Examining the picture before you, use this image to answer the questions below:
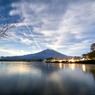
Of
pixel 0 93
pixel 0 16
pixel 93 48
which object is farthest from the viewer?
pixel 93 48

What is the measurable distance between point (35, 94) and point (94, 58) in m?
111

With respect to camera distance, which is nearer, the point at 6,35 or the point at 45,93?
the point at 6,35

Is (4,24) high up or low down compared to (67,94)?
up

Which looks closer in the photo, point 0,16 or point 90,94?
point 0,16

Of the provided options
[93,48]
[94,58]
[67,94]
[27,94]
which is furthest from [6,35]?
[94,58]

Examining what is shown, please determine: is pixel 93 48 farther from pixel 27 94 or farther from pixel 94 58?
pixel 27 94

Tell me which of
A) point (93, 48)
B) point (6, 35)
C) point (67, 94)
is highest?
point (93, 48)

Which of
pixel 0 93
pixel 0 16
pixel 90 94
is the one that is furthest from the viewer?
pixel 0 93

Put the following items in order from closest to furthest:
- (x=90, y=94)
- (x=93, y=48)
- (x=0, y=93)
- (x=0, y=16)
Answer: (x=0, y=16) < (x=90, y=94) < (x=0, y=93) < (x=93, y=48)

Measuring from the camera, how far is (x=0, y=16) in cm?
728

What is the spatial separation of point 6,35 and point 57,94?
324 inches

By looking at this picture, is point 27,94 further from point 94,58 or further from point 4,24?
point 94,58

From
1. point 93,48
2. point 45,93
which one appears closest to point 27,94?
point 45,93

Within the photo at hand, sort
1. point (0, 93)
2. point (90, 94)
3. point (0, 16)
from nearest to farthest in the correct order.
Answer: point (0, 16) < point (90, 94) < point (0, 93)
